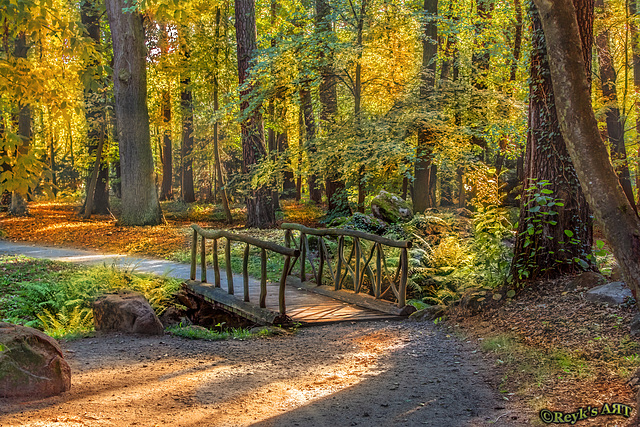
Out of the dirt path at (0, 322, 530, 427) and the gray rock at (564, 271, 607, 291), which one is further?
the gray rock at (564, 271, 607, 291)

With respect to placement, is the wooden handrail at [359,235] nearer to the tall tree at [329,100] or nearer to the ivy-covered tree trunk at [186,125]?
the tall tree at [329,100]

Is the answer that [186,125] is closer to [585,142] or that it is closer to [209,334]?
[209,334]

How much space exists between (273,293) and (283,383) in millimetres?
4588

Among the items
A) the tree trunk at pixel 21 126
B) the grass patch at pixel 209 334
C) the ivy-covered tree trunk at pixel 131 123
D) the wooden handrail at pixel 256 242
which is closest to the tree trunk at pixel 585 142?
the wooden handrail at pixel 256 242

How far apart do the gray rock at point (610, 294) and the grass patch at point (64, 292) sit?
6725mm

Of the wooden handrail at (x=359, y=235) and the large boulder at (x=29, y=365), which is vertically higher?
the wooden handrail at (x=359, y=235)

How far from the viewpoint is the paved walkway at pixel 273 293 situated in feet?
26.5

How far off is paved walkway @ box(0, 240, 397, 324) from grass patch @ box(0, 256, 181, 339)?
1.85 ft

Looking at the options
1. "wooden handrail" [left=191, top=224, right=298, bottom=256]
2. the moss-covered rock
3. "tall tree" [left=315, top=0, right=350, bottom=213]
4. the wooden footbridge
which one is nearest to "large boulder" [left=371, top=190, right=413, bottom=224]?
the moss-covered rock

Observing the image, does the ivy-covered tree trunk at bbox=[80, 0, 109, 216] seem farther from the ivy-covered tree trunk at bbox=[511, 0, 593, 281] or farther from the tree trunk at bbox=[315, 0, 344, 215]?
the ivy-covered tree trunk at bbox=[511, 0, 593, 281]

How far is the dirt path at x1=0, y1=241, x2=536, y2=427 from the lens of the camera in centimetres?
408

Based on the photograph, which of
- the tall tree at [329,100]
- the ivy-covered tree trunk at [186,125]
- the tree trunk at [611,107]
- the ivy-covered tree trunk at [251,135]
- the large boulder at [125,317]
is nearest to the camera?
the large boulder at [125,317]

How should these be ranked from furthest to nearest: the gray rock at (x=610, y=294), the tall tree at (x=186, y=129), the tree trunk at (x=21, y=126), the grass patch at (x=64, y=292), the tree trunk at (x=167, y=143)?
the tree trunk at (x=167, y=143), the tree trunk at (x=21, y=126), the tall tree at (x=186, y=129), the grass patch at (x=64, y=292), the gray rock at (x=610, y=294)

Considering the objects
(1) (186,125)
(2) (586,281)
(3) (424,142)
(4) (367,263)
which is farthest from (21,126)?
(2) (586,281)
